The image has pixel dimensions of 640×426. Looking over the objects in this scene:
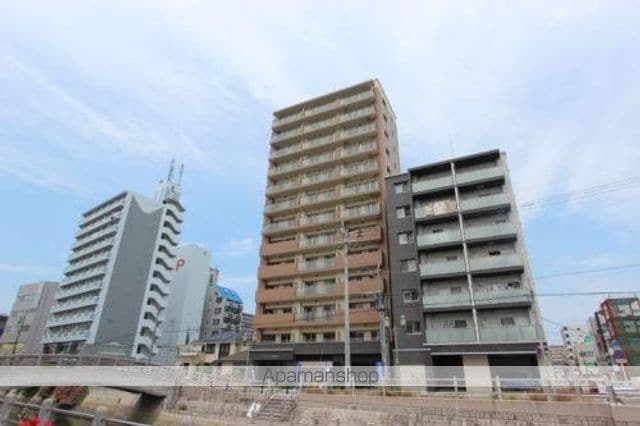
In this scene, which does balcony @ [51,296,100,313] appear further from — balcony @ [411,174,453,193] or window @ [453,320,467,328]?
window @ [453,320,467,328]

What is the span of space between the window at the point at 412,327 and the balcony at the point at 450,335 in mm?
1756

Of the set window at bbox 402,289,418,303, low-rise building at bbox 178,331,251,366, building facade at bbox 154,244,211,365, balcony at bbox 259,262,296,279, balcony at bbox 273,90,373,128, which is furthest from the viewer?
building facade at bbox 154,244,211,365

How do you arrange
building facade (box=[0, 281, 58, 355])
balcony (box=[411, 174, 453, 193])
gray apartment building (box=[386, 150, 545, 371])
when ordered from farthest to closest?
building facade (box=[0, 281, 58, 355]) < balcony (box=[411, 174, 453, 193]) < gray apartment building (box=[386, 150, 545, 371])

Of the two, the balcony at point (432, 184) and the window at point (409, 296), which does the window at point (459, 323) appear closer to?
the window at point (409, 296)

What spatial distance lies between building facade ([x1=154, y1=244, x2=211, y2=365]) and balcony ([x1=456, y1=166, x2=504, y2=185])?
188ft

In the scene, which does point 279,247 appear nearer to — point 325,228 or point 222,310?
point 325,228

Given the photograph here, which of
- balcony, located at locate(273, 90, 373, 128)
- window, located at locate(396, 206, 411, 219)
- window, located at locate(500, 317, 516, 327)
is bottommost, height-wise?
window, located at locate(500, 317, 516, 327)

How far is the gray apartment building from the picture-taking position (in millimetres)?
28734

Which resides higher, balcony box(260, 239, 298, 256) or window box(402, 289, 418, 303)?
balcony box(260, 239, 298, 256)

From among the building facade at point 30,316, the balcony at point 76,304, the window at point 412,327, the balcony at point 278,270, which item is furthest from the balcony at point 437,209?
the building facade at point 30,316

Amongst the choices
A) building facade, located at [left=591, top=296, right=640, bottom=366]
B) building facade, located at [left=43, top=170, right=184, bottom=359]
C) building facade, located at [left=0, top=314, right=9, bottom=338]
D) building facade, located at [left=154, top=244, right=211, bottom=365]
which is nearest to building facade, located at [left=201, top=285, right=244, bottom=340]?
building facade, located at [left=154, top=244, right=211, bottom=365]

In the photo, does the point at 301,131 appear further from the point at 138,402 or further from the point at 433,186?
the point at 138,402

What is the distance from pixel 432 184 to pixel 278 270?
1742 centimetres

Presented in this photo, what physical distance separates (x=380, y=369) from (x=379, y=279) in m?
9.46
